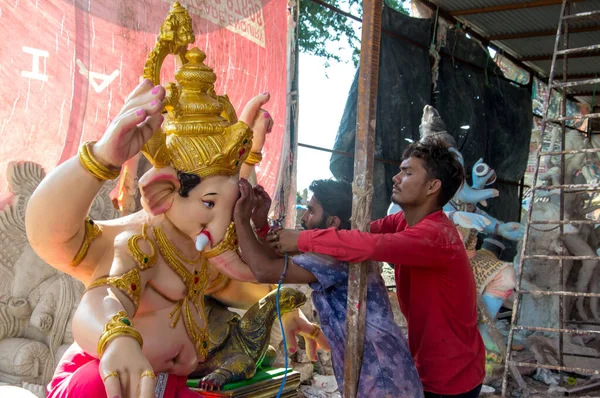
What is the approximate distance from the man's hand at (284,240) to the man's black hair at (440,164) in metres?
0.63

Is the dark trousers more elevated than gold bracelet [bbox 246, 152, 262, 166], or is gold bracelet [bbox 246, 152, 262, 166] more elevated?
gold bracelet [bbox 246, 152, 262, 166]

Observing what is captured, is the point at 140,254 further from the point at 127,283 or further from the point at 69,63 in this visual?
the point at 69,63

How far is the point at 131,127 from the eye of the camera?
163 cm

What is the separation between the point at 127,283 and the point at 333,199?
0.91 m

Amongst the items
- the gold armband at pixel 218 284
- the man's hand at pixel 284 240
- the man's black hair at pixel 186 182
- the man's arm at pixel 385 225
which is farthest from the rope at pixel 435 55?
the man's black hair at pixel 186 182

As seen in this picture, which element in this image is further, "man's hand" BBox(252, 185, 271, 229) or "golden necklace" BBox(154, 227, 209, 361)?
"man's hand" BBox(252, 185, 271, 229)

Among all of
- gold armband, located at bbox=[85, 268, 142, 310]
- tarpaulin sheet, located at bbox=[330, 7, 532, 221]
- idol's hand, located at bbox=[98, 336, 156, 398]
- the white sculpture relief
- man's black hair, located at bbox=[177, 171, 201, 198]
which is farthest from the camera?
tarpaulin sheet, located at bbox=[330, 7, 532, 221]

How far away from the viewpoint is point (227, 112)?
2.14m

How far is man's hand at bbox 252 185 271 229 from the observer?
2047 mm

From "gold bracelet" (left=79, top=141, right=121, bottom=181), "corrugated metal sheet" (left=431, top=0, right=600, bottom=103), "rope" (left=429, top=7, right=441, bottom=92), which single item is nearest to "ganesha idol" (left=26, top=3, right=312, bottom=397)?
"gold bracelet" (left=79, top=141, right=121, bottom=181)

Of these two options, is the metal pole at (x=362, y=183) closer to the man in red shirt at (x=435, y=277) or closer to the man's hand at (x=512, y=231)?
the man in red shirt at (x=435, y=277)

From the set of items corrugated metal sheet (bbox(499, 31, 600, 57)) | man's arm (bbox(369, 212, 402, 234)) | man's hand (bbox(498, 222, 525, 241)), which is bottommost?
man's hand (bbox(498, 222, 525, 241))

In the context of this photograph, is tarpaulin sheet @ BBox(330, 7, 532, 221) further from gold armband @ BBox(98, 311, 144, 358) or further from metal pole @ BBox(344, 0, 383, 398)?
gold armband @ BBox(98, 311, 144, 358)

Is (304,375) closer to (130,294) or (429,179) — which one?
(429,179)
